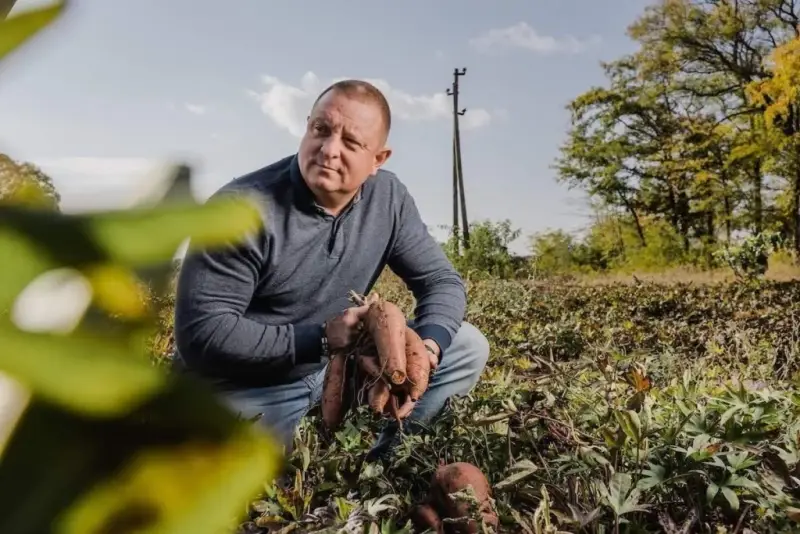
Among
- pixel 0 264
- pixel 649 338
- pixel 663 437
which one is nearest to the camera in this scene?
pixel 0 264

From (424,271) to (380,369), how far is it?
0.74 m

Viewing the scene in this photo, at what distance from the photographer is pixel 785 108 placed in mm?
15422

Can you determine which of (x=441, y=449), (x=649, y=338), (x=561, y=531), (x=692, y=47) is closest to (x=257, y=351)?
(x=441, y=449)

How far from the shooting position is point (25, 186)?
142mm

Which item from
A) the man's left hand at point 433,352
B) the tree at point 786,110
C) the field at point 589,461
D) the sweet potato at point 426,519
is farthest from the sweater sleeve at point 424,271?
the tree at point 786,110

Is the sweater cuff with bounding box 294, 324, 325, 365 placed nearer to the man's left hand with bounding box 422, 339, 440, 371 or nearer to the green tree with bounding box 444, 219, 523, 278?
the man's left hand with bounding box 422, 339, 440, 371

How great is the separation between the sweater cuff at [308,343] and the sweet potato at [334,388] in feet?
0.62

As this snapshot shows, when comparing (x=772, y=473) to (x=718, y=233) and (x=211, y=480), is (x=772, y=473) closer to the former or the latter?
(x=211, y=480)

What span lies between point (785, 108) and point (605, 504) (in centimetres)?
1601

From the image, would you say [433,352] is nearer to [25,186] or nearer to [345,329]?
[345,329]

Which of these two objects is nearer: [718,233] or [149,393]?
[149,393]

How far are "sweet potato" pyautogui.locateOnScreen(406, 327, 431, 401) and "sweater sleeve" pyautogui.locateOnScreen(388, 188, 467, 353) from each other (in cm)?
41

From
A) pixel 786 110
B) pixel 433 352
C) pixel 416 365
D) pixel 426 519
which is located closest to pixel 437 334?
pixel 433 352

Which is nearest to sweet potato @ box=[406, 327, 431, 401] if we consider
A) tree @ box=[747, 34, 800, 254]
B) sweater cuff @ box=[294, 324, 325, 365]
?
sweater cuff @ box=[294, 324, 325, 365]
